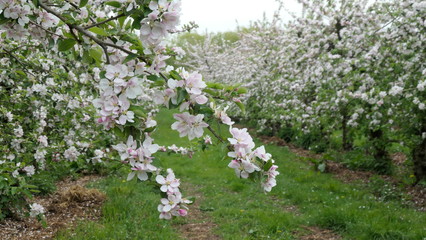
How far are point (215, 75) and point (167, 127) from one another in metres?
4.33

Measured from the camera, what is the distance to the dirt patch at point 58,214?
177 inches

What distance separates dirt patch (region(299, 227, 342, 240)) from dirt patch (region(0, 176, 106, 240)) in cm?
284

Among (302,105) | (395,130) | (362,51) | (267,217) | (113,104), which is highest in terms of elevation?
(362,51)

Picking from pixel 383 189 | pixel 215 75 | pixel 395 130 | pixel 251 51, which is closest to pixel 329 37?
pixel 395 130

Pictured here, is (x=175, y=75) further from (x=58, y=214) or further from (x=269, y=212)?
(x=58, y=214)

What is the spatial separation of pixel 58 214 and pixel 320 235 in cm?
359

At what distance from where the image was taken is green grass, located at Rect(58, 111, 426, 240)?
459 centimetres

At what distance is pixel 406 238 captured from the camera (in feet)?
14.1

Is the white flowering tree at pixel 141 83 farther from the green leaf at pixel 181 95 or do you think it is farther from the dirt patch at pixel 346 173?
the dirt patch at pixel 346 173

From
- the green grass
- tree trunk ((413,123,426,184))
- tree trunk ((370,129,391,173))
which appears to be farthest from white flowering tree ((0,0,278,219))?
tree trunk ((370,129,391,173))

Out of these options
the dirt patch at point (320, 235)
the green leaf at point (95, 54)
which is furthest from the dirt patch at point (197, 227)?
the green leaf at point (95, 54)

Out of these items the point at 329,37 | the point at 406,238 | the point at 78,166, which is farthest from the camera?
the point at 329,37

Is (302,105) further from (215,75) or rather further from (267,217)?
(215,75)

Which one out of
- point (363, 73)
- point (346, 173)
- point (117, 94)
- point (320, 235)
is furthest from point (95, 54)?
point (346, 173)
